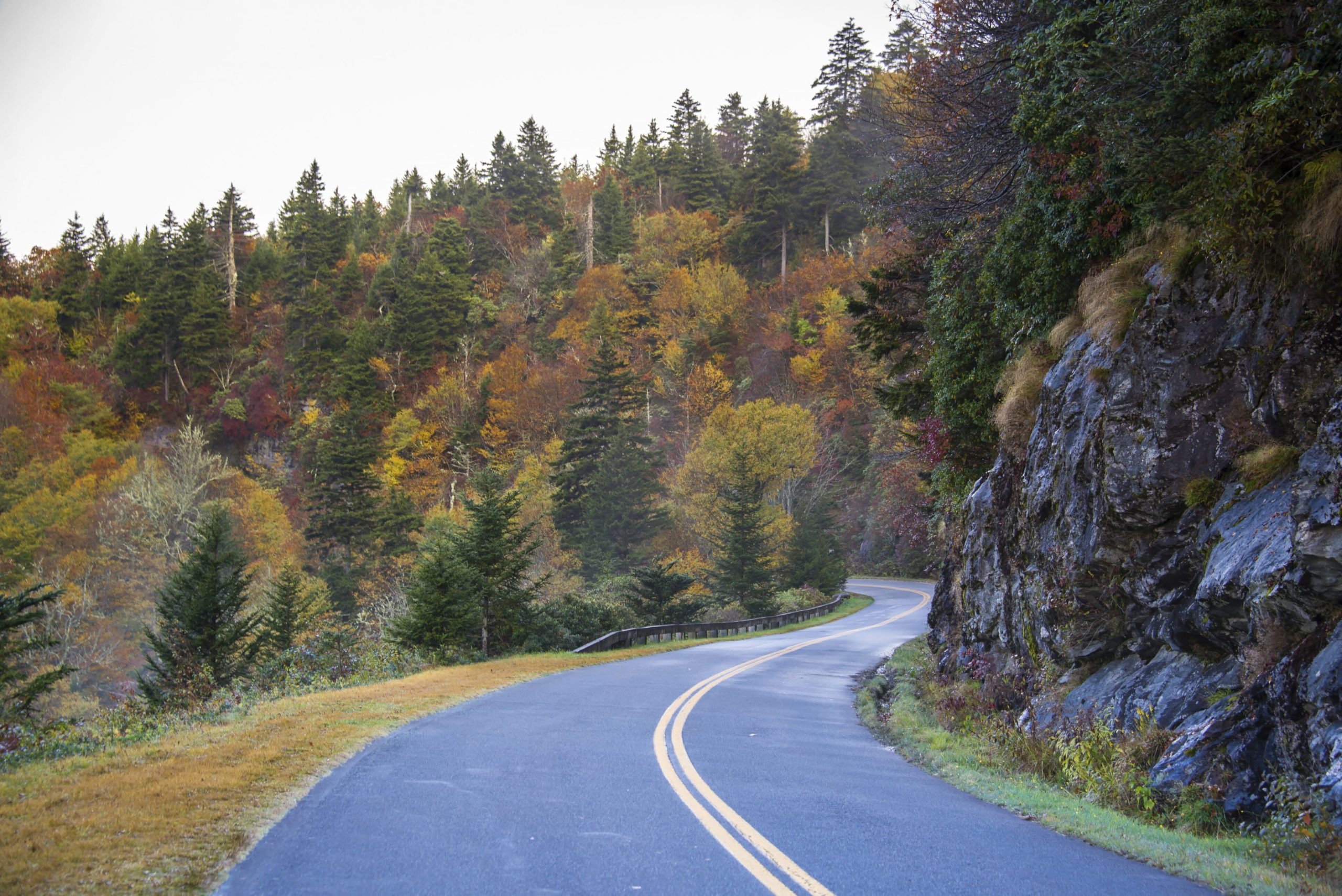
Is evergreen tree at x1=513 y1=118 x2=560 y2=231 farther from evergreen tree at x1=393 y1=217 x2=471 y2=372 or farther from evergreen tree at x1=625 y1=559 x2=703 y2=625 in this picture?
evergreen tree at x1=625 y1=559 x2=703 y2=625

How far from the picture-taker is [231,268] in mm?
82688

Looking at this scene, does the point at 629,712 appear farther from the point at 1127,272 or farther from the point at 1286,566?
the point at 1127,272

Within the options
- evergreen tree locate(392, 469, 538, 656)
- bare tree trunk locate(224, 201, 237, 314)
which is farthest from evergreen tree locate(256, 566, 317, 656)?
bare tree trunk locate(224, 201, 237, 314)

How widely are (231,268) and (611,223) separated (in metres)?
39.1

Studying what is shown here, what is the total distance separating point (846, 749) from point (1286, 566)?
18.2 ft

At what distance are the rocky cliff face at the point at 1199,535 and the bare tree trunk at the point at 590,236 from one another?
6663 centimetres

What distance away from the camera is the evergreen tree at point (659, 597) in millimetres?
31953

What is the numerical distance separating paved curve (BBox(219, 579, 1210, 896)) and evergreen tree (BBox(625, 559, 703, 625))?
20.2m

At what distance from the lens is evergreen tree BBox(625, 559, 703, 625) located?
3195 centimetres

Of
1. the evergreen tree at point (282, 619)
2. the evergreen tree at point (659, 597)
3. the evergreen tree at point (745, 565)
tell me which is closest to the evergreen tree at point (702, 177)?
the evergreen tree at point (745, 565)

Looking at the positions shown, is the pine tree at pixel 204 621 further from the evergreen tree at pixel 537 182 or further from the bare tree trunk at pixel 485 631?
the evergreen tree at pixel 537 182

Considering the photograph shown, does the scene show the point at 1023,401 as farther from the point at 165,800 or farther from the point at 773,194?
the point at 773,194

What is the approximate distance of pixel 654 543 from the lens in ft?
173

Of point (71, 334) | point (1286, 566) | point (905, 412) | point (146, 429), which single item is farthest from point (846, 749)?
point (71, 334)
